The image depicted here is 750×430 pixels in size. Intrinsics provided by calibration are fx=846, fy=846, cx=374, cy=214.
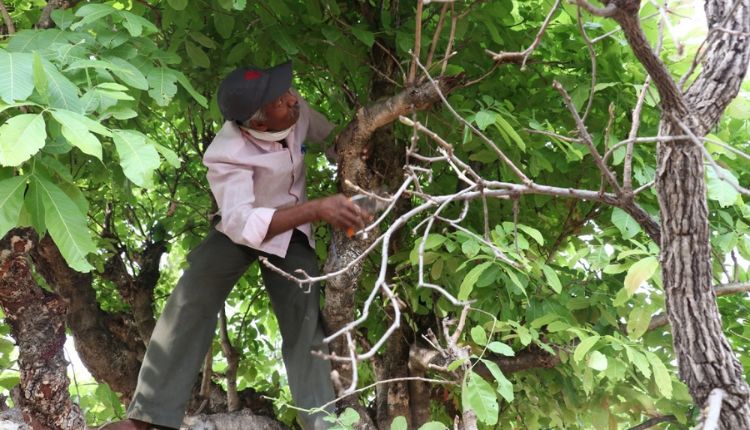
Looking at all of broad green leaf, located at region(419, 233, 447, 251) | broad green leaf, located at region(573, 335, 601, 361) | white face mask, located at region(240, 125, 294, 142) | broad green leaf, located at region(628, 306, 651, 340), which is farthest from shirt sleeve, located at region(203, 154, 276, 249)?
broad green leaf, located at region(628, 306, 651, 340)

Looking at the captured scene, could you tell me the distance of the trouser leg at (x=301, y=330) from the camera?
11.8ft

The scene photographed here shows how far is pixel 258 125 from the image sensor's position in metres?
3.60

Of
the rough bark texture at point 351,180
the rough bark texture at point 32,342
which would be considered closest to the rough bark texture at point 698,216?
the rough bark texture at point 351,180

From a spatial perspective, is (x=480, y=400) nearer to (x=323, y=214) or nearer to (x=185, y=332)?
(x=323, y=214)

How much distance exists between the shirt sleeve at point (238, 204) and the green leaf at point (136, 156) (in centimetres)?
84

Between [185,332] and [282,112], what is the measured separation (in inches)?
40.6

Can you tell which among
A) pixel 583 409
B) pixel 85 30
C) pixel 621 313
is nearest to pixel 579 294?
pixel 621 313

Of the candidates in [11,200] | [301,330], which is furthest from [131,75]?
[301,330]

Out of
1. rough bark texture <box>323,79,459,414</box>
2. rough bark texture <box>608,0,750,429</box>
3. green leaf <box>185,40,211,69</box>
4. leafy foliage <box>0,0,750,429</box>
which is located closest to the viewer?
rough bark texture <box>608,0,750,429</box>

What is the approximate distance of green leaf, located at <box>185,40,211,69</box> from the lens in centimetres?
375

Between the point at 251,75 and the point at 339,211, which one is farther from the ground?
the point at 251,75

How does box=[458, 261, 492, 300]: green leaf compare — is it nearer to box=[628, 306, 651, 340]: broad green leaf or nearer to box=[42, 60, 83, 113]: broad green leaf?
box=[628, 306, 651, 340]: broad green leaf

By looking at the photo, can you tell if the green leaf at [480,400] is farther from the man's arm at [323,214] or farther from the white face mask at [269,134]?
the white face mask at [269,134]

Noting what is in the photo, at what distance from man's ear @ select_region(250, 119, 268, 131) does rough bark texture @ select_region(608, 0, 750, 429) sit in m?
1.84
